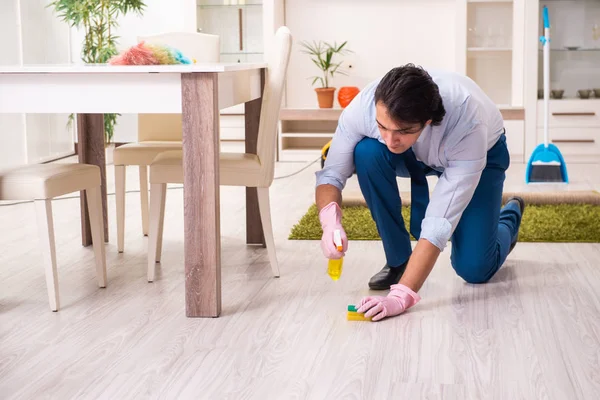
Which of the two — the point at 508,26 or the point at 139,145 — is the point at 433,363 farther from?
the point at 508,26

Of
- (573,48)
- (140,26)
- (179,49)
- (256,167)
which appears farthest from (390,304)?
(140,26)

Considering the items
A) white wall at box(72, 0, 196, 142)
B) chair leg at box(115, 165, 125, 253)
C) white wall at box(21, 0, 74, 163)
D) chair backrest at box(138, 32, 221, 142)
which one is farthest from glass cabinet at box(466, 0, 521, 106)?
chair leg at box(115, 165, 125, 253)

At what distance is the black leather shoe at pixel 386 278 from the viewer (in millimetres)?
2699

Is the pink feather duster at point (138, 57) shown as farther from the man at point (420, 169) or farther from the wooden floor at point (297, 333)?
the wooden floor at point (297, 333)

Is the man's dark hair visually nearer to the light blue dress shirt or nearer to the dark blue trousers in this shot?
the light blue dress shirt

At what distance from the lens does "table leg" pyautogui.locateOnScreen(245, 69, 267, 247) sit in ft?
10.9

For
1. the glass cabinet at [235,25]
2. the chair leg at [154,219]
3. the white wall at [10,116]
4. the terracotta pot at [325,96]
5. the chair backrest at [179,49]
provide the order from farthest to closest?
the glass cabinet at [235,25] < the terracotta pot at [325,96] < the white wall at [10,116] < the chair backrest at [179,49] < the chair leg at [154,219]

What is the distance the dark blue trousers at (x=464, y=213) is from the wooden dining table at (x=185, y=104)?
1.50 feet

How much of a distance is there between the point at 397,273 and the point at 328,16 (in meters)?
4.09

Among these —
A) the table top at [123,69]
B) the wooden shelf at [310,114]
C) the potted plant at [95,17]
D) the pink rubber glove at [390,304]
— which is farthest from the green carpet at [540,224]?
the potted plant at [95,17]

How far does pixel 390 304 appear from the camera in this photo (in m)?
2.35

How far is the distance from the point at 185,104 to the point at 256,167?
20.7 inches

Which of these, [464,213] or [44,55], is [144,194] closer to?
[464,213]

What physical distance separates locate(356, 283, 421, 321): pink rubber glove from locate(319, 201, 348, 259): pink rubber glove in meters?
0.17
